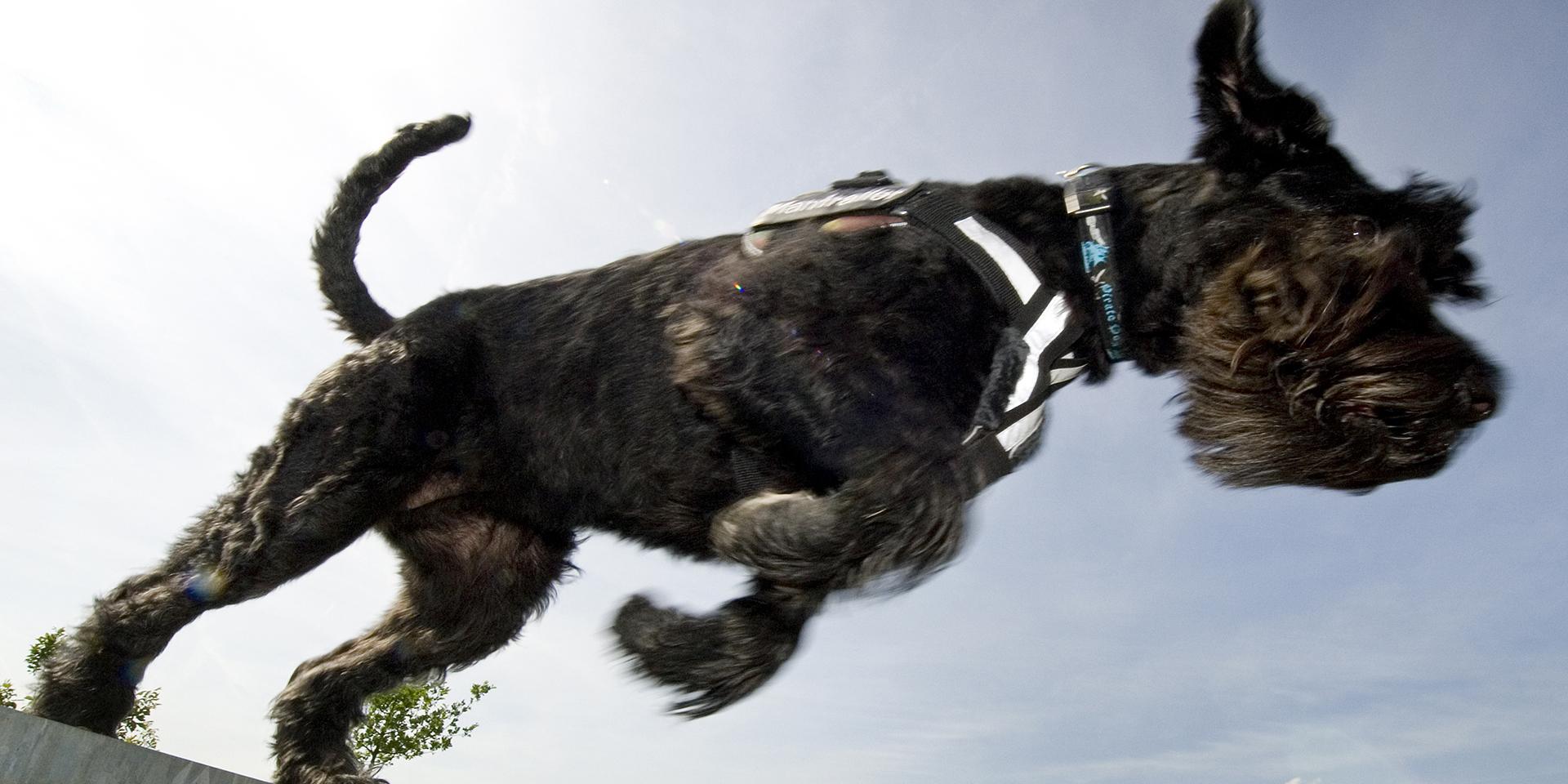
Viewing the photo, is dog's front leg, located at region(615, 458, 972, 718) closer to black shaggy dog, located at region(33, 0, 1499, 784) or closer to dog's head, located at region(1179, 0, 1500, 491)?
black shaggy dog, located at region(33, 0, 1499, 784)

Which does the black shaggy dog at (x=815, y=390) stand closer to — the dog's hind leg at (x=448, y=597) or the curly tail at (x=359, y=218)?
the dog's hind leg at (x=448, y=597)

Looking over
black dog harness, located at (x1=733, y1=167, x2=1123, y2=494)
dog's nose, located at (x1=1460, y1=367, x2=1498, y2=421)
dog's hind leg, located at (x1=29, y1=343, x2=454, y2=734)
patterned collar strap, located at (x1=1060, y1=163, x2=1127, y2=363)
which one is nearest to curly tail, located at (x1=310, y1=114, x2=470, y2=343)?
dog's hind leg, located at (x1=29, y1=343, x2=454, y2=734)

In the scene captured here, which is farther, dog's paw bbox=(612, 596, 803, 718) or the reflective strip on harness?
the reflective strip on harness

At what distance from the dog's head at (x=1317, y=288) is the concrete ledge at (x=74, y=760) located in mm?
3462

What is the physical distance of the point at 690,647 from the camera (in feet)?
8.66

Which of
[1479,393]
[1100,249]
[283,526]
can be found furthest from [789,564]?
[1479,393]

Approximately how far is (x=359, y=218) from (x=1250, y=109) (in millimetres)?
3818

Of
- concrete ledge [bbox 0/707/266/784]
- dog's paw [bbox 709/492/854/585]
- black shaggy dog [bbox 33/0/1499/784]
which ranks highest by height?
black shaggy dog [bbox 33/0/1499/784]

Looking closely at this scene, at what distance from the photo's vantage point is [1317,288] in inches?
111

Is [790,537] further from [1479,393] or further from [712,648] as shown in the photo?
[1479,393]

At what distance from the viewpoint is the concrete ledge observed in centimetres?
218

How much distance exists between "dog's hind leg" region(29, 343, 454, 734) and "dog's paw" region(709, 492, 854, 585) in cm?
147

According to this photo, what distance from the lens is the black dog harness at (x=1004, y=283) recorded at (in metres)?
2.80

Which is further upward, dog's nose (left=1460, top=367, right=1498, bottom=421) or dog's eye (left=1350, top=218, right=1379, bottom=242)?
dog's eye (left=1350, top=218, right=1379, bottom=242)
